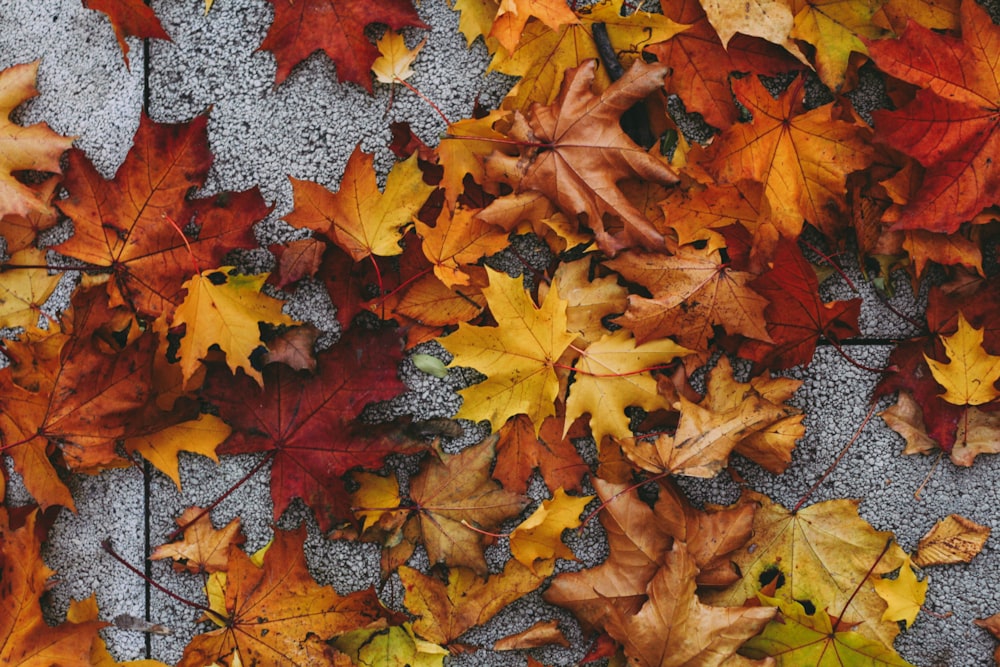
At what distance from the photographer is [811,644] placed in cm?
153

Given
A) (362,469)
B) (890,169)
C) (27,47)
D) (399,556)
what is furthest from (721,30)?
(27,47)

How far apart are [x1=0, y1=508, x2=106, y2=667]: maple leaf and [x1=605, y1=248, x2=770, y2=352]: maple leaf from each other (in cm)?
141

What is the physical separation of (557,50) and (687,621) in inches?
49.5

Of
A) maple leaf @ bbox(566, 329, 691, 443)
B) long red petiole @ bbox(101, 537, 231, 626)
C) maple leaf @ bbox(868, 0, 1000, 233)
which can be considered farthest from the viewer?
long red petiole @ bbox(101, 537, 231, 626)

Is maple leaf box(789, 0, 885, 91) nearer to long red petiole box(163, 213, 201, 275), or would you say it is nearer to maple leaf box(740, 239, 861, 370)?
maple leaf box(740, 239, 861, 370)

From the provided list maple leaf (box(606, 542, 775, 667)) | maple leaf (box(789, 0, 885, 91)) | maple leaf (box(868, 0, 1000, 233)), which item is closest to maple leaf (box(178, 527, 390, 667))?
maple leaf (box(606, 542, 775, 667))

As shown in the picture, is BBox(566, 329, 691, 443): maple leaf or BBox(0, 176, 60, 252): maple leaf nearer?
BBox(566, 329, 691, 443): maple leaf

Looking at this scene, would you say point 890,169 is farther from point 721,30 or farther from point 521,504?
point 521,504

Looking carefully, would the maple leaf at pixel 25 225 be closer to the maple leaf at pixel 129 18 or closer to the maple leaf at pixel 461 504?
the maple leaf at pixel 129 18

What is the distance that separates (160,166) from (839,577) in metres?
1.74

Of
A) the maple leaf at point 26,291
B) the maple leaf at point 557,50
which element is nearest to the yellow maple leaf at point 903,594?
the maple leaf at point 557,50

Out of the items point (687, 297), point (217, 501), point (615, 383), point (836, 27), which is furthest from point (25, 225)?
point (836, 27)

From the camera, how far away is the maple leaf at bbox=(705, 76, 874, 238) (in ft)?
5.05

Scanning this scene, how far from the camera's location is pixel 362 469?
168 cm
